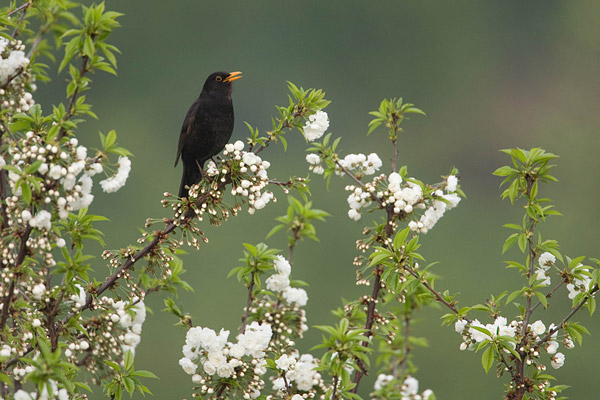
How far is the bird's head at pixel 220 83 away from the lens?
4133mm

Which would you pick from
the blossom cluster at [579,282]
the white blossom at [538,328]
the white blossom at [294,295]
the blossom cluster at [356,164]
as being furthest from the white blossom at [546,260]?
the white blossom at [294,295]

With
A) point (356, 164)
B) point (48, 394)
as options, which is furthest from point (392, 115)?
point (48, 394)

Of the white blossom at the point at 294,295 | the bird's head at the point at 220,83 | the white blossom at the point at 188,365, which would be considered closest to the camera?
the white blossom at the point at 188,365

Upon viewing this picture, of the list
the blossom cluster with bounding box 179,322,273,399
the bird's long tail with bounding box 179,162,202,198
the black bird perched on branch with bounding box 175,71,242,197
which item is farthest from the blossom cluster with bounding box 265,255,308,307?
the bird's long tail with bounding box 179,162,202,198

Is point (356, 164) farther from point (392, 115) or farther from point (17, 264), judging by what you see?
point (17, 264)

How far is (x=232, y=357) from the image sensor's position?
2365 millimetres

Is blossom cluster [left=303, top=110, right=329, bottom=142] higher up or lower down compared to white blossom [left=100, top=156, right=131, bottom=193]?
higher up

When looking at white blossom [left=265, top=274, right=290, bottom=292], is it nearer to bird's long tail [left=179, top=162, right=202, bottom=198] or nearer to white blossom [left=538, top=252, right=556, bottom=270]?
white blossom [left=538, top=252, right=556, bottom=270]

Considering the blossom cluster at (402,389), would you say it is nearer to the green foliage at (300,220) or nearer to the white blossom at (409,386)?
the white blossom at (409,386)

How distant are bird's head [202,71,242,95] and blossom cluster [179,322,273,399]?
6.67 feet

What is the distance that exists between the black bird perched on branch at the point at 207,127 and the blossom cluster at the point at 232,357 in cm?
165

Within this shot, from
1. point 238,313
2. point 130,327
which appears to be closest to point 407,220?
point 130,327

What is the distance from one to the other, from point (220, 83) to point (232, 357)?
216cm

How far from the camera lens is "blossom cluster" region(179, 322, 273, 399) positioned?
2.31 m
